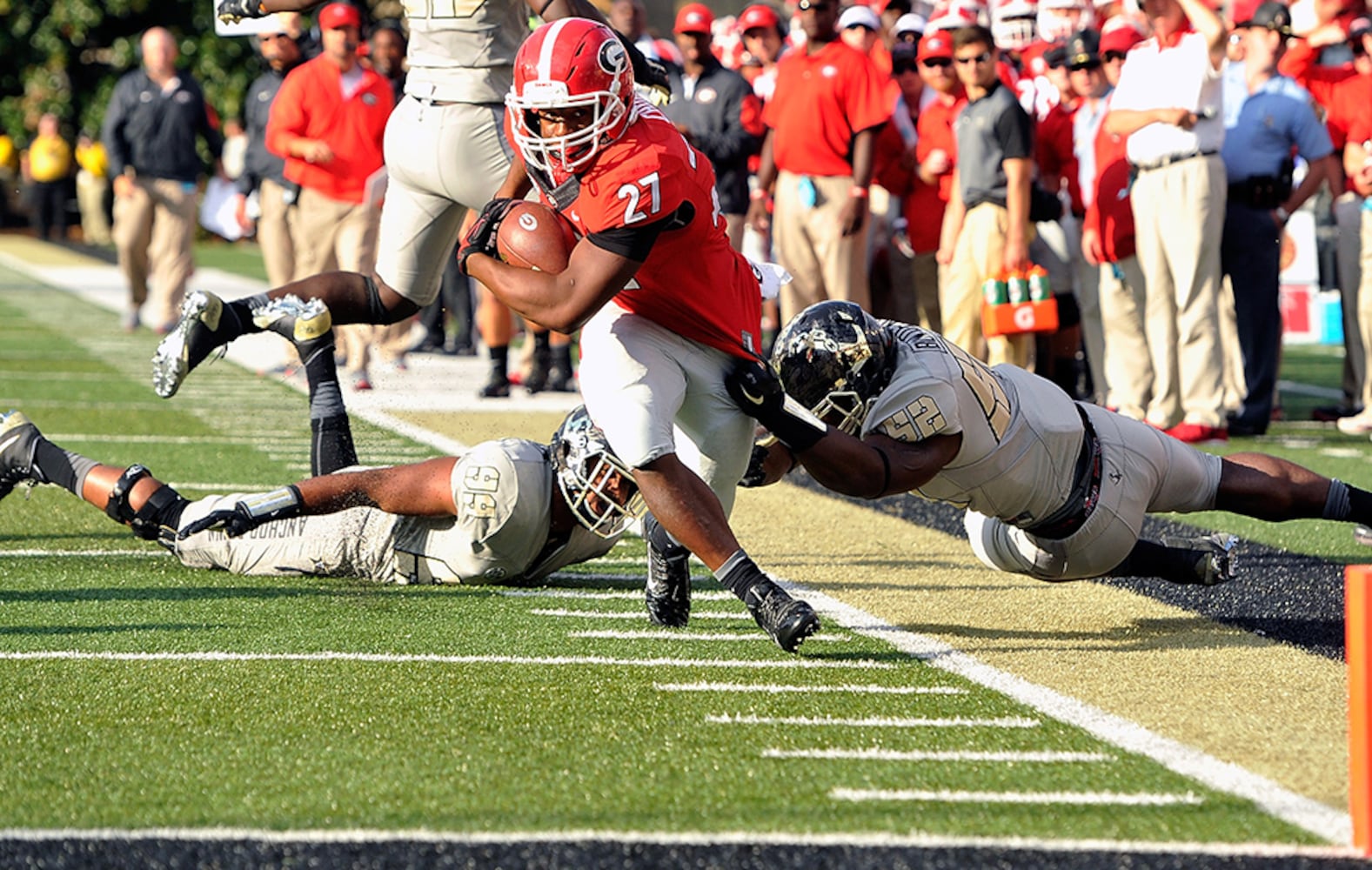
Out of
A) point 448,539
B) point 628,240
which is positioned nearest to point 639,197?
point 628,240

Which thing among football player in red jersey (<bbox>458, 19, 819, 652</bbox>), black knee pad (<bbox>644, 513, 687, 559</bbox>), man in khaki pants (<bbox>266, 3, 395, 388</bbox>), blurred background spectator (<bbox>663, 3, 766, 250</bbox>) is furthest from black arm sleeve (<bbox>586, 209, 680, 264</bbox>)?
man in khaki pants (<bbox>266, 3, 395, 388</bbox>)

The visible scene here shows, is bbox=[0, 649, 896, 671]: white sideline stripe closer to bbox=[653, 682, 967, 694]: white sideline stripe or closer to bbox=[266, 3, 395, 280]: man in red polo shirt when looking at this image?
bbox=[653, 682, 967, 694]: white sideline stripe

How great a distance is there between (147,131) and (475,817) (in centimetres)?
1237

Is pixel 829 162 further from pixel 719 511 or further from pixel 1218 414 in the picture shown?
pixel 719 511

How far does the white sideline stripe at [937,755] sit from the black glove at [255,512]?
194 cm

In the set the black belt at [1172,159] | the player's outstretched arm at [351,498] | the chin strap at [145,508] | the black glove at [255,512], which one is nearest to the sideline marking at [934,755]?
the player's outstretched arm at [351,498]

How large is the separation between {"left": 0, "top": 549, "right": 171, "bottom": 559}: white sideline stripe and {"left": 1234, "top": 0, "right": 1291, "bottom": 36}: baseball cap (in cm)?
691

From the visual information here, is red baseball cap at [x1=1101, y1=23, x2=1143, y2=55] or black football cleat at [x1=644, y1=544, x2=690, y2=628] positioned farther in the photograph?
red baseball cap at [x1=1101, y1=23, x2=1143, y2=55]

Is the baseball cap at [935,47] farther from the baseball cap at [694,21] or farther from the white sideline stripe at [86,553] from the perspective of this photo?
the white sideline stripe at [86,553]

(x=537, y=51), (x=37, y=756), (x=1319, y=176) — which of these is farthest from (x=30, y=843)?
(x=1319, y=176)

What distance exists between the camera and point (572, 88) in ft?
14.3

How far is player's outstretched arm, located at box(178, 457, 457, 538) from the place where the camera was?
16.3 ft

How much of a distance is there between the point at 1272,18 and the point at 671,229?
22.2ft

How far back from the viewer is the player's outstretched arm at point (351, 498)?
4.97 metres
